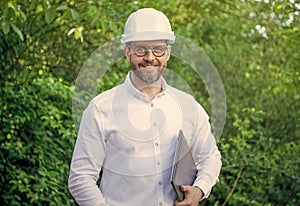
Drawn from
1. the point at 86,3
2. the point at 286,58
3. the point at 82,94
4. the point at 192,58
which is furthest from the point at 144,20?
the point at 286,58

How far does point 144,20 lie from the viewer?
12.8ft

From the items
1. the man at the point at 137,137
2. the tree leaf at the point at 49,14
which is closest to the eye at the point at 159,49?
the man at the point at 137,137

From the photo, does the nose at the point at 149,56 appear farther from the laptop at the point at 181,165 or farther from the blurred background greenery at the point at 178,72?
the blurred background greenery at the point at 178,72

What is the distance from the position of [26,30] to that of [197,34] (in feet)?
8.75

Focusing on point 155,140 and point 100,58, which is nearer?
point 155,140

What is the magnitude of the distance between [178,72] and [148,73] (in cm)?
331

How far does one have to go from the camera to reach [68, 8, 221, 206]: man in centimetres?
385

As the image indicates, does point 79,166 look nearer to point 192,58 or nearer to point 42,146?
point 192,58

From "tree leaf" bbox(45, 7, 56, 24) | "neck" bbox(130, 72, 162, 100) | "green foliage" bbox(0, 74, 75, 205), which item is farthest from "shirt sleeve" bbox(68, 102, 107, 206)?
"green foliage" bbox(0, 74, 75, 205)

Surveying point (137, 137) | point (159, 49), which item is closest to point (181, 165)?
point (137, 137)

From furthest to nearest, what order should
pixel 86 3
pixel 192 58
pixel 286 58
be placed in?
pixel 286 58 → pixel 86 3 → pixel 192 58

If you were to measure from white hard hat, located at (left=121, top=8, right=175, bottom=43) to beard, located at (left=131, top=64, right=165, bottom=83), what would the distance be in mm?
108

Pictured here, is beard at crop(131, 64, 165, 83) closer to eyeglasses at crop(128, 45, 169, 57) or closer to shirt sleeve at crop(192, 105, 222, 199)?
eyeglasses at crop(128, 45, 169, 57)

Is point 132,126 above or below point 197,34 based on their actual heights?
above
